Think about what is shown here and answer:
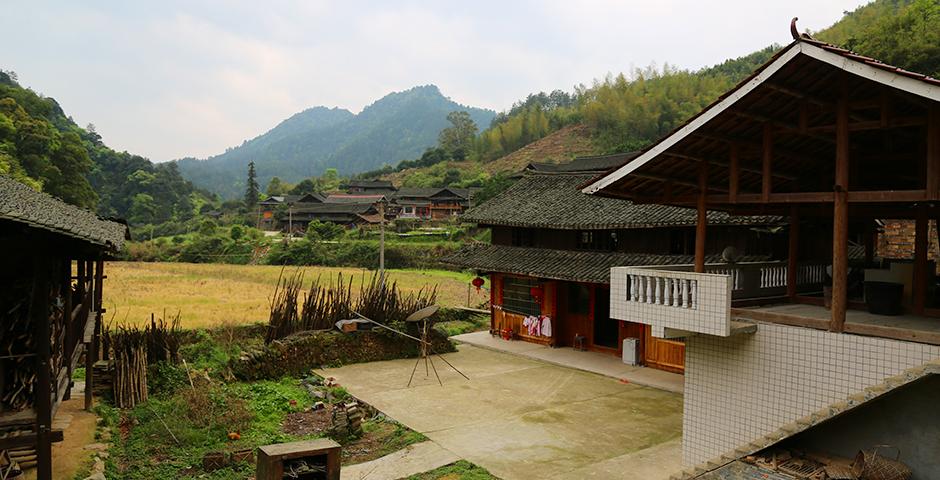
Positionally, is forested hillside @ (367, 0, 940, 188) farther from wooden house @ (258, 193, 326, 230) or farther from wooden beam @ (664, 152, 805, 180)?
wooden beam @ (664, 152, 805, 180)

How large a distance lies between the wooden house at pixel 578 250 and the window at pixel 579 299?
0.03m

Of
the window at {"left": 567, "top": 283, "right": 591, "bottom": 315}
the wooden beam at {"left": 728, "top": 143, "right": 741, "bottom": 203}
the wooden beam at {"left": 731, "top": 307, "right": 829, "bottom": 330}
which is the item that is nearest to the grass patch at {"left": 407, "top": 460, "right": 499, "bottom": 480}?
the wooden beam at {"left": 731, "top": 307, "right": 829, "bottom": 330}

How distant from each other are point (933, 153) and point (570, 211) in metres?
10.7

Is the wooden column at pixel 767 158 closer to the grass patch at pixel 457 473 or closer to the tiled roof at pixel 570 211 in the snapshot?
the grass patch at pixel 457 473

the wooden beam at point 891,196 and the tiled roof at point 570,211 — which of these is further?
the tiled roof at point 570,211

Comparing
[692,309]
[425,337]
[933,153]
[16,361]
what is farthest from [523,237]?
[16,361]

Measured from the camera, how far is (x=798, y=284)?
909 cm

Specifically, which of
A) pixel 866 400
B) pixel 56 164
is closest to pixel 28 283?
pixel 866 400

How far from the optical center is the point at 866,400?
17.8ft

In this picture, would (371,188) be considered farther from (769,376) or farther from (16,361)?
(769,376)

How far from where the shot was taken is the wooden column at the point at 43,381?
588cm

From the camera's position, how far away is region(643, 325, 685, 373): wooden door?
13367 millimetres

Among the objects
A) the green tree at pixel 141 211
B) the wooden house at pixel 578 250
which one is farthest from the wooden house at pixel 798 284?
the green tree at pixel 141 211

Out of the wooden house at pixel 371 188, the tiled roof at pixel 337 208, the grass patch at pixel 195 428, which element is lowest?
the grass patch at pixel 195 428
